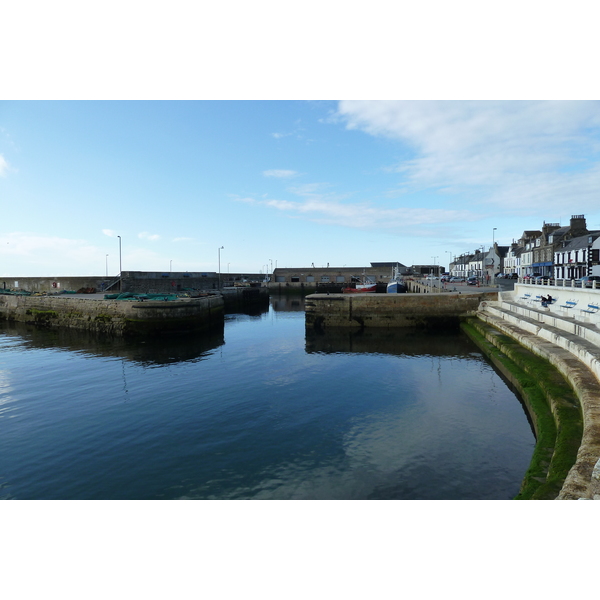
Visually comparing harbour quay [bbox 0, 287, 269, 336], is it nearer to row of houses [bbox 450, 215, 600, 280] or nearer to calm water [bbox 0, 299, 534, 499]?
calm water [bbox 0, 299, 534, 499]

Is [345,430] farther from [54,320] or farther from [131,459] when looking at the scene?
[54,320]

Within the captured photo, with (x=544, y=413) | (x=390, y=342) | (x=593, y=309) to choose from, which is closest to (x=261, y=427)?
(x=544, y=413)

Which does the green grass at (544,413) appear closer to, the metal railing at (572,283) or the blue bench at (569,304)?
the blue bench at (569,304)

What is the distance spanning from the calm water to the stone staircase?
210 cm

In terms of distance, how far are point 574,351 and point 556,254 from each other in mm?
51823

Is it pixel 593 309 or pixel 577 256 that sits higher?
pixel 577 256

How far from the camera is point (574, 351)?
1505 cm

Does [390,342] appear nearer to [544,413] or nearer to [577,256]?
[544,413]

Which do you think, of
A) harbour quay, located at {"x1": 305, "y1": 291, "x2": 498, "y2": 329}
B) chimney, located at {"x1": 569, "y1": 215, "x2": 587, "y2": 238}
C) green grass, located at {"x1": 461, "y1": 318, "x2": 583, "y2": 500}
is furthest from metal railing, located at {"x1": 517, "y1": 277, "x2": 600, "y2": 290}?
chimney, located at {"x1": 569, "y1": 215, "x2": 587, "y2": 238}

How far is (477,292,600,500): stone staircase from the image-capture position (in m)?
6.76

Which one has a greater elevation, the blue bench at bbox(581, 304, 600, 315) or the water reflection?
the blue bench at bbox(581, 304, 600, 315)

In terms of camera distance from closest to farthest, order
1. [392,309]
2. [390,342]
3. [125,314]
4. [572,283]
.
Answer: [572,283], [390,342], [125,314], [392,309]

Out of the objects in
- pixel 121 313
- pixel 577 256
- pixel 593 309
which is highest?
pixel 577 256

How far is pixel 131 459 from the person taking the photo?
11.1 meters
